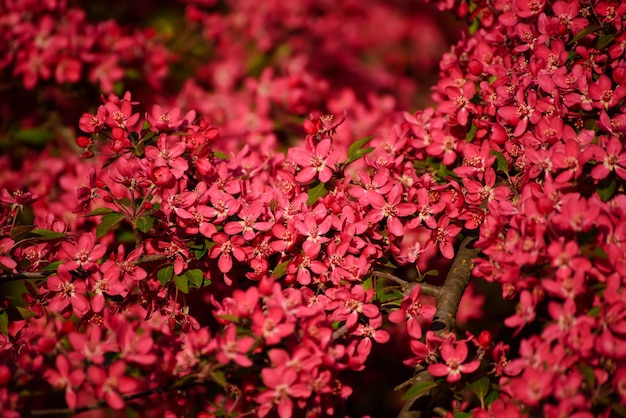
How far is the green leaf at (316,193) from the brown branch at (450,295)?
413 mm

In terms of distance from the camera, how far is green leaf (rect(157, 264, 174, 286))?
1463mm

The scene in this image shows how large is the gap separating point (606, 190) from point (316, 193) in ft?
2.62

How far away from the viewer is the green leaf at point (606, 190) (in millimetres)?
1372

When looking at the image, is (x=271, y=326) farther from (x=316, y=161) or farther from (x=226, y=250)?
(x=316, y=161)

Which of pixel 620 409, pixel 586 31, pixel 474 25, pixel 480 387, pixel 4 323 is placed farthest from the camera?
pixel 474 25

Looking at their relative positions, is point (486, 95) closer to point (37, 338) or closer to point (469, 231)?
point (469, 231)

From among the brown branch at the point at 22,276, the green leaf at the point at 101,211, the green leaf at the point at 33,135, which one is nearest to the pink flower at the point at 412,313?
the green leaf at the point at 101,211

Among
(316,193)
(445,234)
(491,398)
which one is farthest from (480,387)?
(316,193)

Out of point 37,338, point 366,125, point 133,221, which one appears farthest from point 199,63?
point 37,338

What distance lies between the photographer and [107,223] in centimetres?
149

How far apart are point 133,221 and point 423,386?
91cm

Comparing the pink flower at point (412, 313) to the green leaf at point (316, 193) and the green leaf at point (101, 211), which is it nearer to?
the green leaf at point (316, 193)

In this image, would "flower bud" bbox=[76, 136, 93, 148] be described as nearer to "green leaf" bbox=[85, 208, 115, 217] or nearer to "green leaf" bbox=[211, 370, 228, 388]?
"green leaf" bbox=[85, 208, 115, 217]

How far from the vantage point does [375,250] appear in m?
1.49
